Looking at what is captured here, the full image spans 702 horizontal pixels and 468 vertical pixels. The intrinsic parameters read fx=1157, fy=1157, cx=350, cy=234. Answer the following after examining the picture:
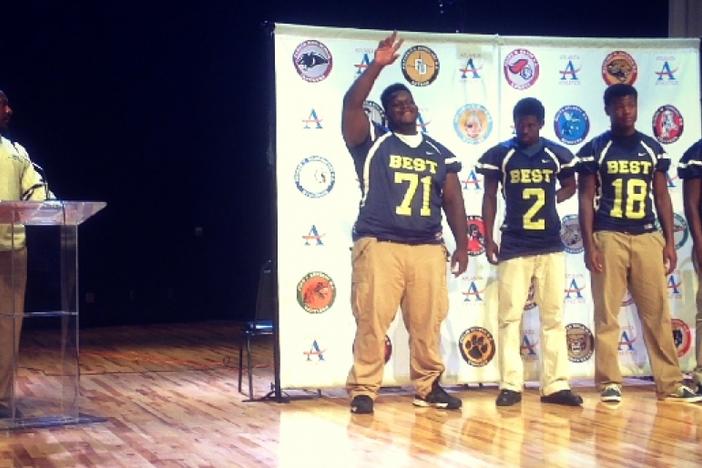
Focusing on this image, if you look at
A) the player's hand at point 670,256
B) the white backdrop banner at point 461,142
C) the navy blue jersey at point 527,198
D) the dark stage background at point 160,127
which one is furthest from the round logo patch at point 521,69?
the dark stage background at point 160,127

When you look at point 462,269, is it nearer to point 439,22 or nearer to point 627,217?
point 627,217

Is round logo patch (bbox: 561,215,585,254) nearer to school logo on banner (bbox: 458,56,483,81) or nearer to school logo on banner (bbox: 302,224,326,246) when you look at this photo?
school logo on banner (bbox: 458,56,483,81)

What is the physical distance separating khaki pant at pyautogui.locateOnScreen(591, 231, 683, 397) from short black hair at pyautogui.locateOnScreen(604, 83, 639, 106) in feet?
2.61

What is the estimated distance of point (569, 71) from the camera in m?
7.26

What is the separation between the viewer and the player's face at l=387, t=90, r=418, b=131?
6.43m

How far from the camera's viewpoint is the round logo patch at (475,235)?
7.11 meters

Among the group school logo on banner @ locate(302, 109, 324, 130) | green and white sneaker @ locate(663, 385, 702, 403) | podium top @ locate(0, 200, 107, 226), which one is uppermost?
school logo on banner @ locate(302, 109, 324, 130)

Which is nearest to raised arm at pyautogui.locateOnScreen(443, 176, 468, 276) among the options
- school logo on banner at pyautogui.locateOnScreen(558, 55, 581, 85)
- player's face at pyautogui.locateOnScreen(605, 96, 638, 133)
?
player's face at pyautogui.locateOnScreen(605, 96, 638, 133)

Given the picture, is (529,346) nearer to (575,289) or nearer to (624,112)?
(575,289)

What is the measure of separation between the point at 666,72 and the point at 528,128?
1.30 meters

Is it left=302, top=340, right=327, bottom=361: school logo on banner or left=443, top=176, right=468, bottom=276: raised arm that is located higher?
left=443, top=176, right=468, bottom=276: raised arm

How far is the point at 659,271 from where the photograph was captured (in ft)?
22.3

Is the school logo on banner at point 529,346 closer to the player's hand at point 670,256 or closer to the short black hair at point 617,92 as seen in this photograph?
the player's hand at point 670,256

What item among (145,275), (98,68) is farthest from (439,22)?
(145,275)
